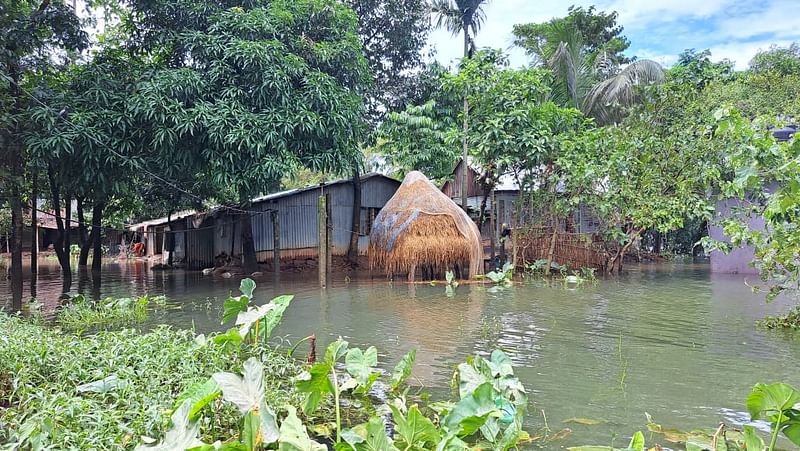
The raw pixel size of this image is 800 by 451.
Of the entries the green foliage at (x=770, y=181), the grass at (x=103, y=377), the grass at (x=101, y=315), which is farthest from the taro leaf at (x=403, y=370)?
the grass at (x=101, y=315)

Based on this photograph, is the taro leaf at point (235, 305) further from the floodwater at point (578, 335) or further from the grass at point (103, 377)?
the floodwater at point (578, 335)

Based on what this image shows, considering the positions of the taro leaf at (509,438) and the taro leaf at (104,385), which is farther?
the taro leaf at (104,385)

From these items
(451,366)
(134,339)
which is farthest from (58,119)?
(451,366)

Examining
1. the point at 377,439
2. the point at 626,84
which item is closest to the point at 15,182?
the point at 377,439

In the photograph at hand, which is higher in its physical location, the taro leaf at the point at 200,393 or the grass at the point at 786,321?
the taro leaf at the point at 200,393

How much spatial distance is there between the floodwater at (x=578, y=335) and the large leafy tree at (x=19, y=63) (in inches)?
86.3

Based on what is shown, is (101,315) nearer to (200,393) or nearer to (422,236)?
(200,393)

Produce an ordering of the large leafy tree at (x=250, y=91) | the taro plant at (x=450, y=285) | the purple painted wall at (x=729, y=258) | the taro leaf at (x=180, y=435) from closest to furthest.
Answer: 1. the taro leaf at (x=180, y=435)
2. the large leafy tree at (x=250, y=91)
3. the taro plant at (x=450, y=285)
4. the purple painted wall at (x=729, y=258)

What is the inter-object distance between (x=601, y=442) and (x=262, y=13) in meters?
10.9

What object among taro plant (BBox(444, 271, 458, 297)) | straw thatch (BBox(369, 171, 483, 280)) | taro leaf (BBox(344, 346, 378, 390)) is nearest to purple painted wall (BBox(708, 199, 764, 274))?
straw thatch (BBox(369, 171, 483, 280))

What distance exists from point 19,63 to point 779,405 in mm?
12508

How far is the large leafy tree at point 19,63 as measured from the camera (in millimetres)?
9266

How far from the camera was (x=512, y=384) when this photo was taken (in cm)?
422

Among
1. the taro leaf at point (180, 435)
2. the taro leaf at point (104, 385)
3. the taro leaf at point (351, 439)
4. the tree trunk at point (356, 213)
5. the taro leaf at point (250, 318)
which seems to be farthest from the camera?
the tree trunk at point (356, 213)
